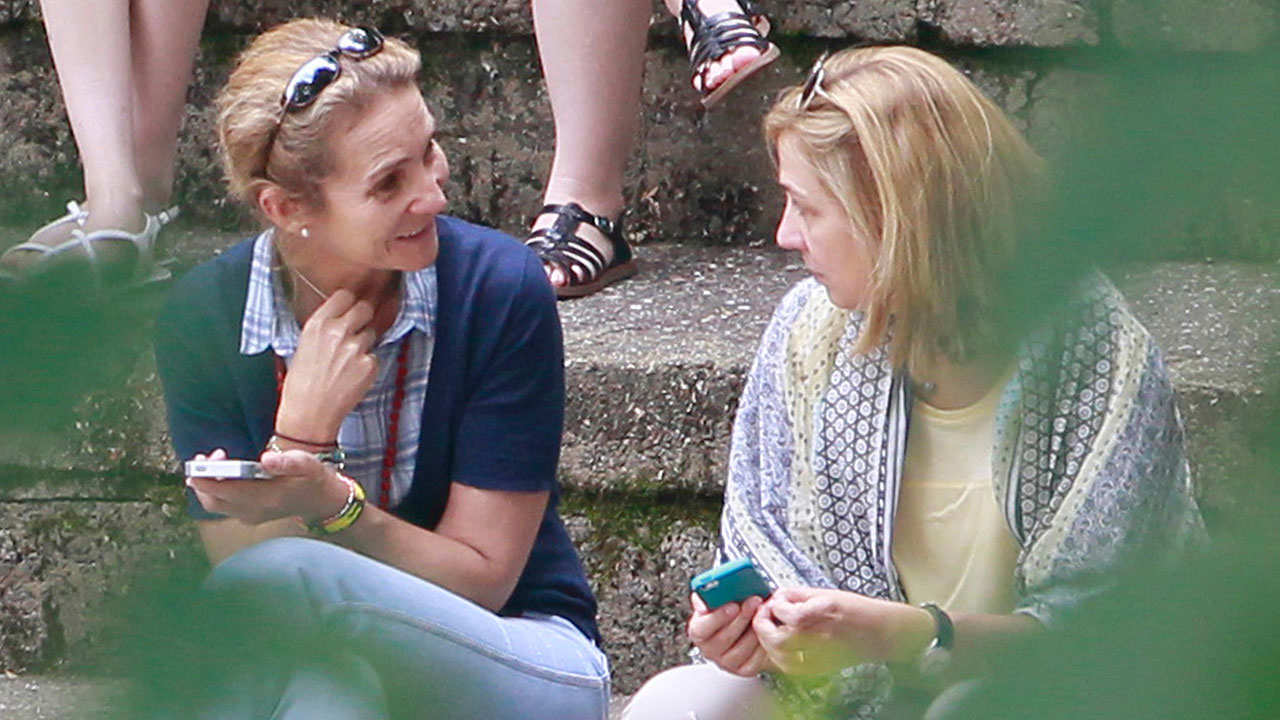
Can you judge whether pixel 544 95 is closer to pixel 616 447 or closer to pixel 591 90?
pixel 591 90

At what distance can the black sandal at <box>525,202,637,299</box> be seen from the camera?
191 cm

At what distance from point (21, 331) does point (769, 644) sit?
98cm

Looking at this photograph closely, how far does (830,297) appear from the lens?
1347 millimetres

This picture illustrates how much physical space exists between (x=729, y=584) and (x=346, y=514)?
0.29m

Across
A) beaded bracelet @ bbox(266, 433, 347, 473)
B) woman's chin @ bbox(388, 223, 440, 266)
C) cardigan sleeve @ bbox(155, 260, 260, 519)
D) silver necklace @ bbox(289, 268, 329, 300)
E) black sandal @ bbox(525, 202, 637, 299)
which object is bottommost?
black sandal @ bbox(525, 202, 637, 299)

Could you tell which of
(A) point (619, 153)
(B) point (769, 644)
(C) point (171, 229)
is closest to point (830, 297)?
(B) point (769, 644)

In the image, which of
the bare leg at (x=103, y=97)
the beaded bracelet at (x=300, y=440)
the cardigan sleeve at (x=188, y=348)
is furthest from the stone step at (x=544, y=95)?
the cardigan sleeve at (x=188, y=348)

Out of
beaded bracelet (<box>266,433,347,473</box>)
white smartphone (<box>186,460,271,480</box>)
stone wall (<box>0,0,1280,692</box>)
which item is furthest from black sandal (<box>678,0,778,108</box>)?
white smartphone (<box>186,460,271,480</box>)

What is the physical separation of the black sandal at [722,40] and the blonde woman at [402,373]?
1.51ft

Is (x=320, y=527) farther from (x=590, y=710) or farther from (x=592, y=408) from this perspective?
(x=592, y=408)

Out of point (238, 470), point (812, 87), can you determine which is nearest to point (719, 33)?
point (812, 87)

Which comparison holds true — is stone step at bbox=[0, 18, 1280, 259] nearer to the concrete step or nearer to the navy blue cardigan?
the concrete step

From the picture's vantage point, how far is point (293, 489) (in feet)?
4.07

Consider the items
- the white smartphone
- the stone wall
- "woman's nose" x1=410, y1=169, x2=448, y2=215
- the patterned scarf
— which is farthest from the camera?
"woman's nose" x1=410, y1=169, x2=448, y2=215
